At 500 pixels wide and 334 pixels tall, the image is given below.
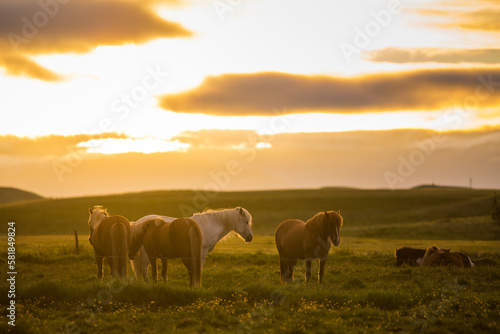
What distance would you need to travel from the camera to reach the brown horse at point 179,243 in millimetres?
13617

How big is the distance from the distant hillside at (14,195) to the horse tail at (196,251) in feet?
497

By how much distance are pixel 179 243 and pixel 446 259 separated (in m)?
11.0

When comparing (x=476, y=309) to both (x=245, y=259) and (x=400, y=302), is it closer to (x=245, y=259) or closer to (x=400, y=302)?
(x=400, y=302)

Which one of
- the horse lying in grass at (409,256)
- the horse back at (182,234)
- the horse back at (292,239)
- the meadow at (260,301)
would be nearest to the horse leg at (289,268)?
the horse back at (292,239)

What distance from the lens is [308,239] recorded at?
14.5 m

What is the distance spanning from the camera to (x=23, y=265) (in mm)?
19234

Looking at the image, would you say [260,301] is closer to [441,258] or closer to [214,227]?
[214,227]

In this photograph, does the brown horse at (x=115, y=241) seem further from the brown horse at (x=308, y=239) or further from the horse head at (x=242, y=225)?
the brown horse at (x=308, y=239)

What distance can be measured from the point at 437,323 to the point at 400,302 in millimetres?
1846

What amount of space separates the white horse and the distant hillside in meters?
149

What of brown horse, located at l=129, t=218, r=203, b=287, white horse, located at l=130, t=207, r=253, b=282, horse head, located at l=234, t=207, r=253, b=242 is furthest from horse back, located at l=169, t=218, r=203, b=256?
horse head, located at l=234, t=207, r=253, b=242

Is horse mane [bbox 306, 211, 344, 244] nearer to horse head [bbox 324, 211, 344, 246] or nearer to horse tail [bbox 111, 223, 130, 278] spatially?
horse head [bbox 324, 211, 344, 246]

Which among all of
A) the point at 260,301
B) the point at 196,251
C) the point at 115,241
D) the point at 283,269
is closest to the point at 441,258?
the point at 283,269

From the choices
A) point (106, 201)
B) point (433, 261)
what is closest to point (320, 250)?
point (433, 261)
